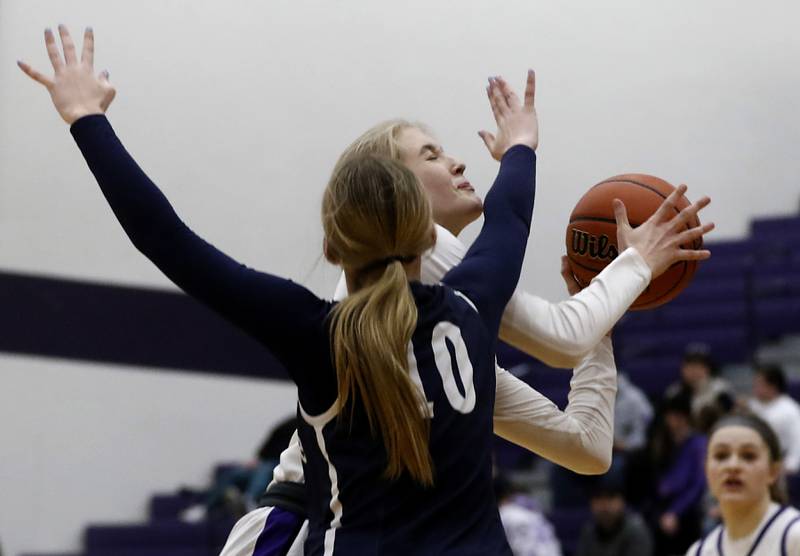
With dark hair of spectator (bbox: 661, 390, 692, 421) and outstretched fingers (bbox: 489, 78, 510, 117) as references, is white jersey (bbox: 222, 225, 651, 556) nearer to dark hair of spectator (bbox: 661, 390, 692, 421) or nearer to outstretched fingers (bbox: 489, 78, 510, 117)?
outstretched fingers (bbox: 489, 78, 510, 117)

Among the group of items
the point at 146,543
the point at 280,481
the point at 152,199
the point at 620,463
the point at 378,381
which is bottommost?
the point at 146,543

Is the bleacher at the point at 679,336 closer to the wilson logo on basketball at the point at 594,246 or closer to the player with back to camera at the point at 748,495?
the player with back to camera at the point at 748,495

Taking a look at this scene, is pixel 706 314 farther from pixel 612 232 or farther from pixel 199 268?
pixel 199 268

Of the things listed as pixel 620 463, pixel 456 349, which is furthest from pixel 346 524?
pixel 620 463

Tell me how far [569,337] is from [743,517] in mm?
1604

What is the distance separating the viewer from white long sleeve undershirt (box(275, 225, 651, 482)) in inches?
74.5

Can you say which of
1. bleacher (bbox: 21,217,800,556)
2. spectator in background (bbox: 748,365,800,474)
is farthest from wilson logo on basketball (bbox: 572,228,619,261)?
bleacher (bbox: 21,217,800,556)

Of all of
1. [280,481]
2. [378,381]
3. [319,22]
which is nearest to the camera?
[378,381]

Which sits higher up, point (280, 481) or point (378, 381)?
point (378, 381)

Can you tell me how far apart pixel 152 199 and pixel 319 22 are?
15.2 ft

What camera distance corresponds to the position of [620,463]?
22.4 ft

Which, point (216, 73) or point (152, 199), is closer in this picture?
point (152, 199)

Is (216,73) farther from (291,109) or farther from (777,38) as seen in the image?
(777,38)

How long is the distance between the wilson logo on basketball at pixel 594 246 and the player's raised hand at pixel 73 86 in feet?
2.66
